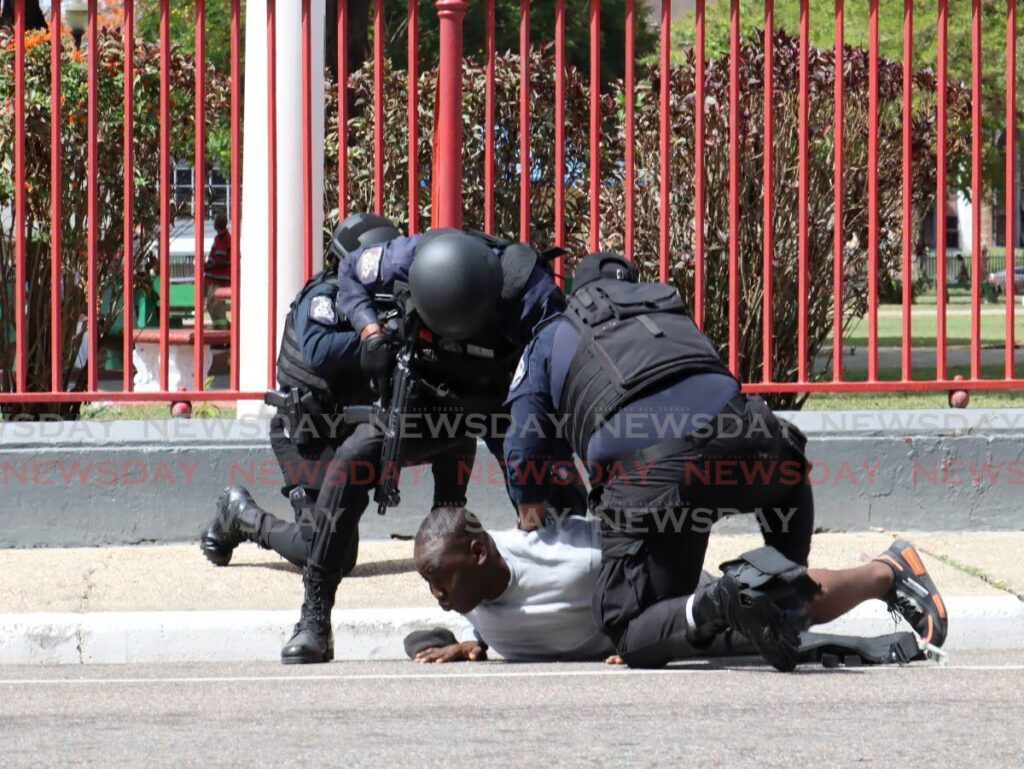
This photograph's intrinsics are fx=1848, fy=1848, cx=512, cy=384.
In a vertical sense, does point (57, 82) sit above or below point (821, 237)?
above

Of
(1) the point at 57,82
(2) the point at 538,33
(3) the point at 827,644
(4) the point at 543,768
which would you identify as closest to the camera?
(4) the point at 543,768

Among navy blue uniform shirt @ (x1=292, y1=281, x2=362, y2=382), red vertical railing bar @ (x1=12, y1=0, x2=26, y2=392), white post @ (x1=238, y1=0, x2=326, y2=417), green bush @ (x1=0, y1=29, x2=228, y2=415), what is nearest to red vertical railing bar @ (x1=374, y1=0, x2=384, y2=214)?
white post @ (x1=238, y1=0, x2=326, y2=417)

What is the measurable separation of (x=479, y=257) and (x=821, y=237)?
3.74 m

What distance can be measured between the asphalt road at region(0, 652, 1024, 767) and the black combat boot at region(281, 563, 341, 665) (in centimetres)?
11

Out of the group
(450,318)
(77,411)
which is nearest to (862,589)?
(450,318)

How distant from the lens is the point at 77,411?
29.4ft

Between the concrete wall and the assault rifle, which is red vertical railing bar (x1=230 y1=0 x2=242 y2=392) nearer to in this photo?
the concrete wall

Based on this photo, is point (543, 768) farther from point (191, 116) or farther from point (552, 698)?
point (191, 116)

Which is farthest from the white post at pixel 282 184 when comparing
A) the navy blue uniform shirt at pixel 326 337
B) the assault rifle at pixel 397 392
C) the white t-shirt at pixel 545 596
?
the white t-shirt at pixel 545 596

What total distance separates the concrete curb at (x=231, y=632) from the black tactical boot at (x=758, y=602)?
1215 mm

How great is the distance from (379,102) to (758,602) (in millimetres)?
3639

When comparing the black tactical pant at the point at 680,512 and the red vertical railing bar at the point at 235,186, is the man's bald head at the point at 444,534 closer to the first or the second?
the black tactical pant at the point at 680,512

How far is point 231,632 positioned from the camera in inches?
256

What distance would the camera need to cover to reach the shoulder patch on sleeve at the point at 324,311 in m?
6.60
